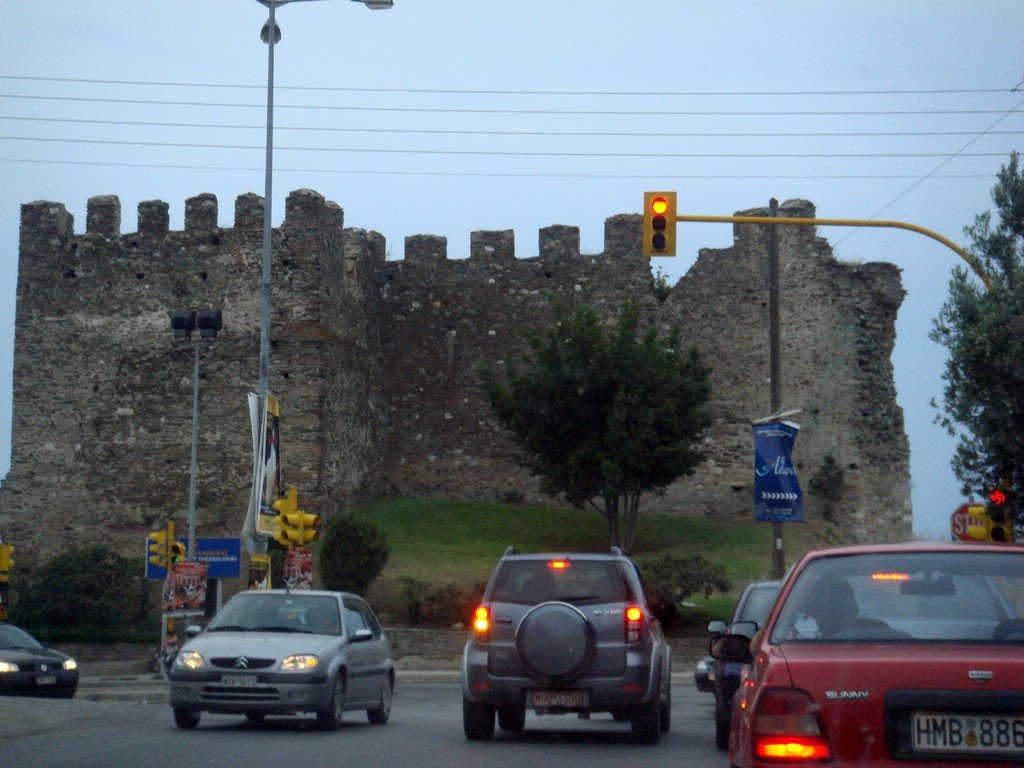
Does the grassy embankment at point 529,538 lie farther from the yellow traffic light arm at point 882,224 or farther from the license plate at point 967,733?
the license plate at point 967,733

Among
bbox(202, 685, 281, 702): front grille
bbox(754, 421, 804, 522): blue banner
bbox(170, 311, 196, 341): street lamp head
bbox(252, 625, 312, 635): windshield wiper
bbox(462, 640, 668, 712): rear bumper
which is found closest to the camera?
bbox(462, 640, 668, 712): rear bumper

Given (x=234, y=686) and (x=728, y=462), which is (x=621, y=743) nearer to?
(x=234, y=686)

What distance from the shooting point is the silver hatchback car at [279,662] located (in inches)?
548

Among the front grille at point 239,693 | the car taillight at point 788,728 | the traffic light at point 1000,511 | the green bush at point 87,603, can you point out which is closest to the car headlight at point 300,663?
the front grille at point 239,693

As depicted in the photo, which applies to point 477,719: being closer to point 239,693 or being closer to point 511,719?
point 511,719

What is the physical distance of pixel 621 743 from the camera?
44.3 feet

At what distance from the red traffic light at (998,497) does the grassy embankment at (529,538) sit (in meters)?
13.7

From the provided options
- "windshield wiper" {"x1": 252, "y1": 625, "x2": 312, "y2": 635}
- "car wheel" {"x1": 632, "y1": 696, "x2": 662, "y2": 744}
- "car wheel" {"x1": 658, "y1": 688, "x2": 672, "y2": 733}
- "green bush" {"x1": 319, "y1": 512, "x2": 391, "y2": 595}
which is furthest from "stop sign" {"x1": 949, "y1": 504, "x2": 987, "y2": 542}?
"green bush" {"x1": 319, "y1": 512, "x2": 391, "y2": 595}

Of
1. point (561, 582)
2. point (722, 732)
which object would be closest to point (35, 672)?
point (561, 582)

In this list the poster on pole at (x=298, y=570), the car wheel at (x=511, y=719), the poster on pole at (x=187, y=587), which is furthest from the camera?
the poster on pole at (x=187, y=587)

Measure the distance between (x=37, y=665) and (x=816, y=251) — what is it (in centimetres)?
2553

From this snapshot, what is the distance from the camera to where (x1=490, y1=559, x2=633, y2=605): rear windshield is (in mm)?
13023

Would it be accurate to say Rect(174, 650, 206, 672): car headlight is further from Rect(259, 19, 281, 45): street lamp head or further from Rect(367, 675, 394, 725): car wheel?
Rect(259, 19, 281, 45): street lamp head

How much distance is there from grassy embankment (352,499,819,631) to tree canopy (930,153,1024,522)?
548 inches
